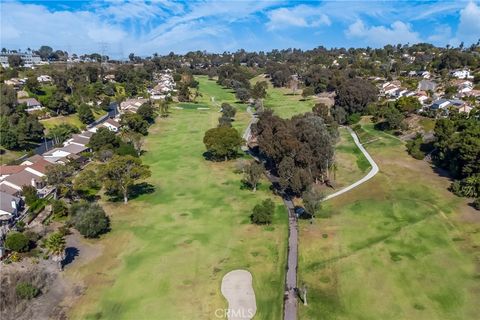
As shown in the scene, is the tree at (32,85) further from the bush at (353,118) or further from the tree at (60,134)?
the bush at (353,118)

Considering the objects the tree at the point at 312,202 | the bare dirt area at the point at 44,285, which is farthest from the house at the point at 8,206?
the tree at the point at 312,202

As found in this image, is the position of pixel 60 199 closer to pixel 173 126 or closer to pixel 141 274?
pixel 141 274

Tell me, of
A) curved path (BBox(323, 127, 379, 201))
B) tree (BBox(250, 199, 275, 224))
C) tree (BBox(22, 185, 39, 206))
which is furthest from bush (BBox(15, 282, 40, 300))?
curved path (BBox(323, 127, 379, 201))

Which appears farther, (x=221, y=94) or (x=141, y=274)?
(x=221, y=94)

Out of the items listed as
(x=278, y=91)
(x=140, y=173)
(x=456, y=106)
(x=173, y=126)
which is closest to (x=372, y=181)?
(x=140, y=173)
